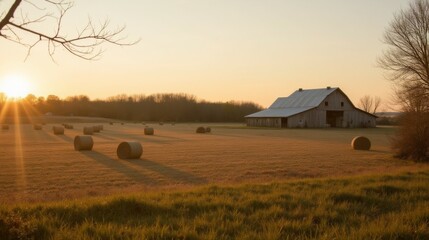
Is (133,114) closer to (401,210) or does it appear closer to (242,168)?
A: (242,168)

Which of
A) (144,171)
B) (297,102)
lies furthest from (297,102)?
(144,171)

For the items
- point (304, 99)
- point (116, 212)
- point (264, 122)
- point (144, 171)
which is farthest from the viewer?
point (304, 99)

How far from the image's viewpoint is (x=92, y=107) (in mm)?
134250

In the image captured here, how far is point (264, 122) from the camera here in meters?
69.4

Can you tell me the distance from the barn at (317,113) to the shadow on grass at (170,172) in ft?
156

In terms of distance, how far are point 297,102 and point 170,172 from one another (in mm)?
58783

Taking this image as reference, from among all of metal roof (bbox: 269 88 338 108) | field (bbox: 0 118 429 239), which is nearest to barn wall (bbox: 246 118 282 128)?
metal roof (bbox: 269 88 338 108)

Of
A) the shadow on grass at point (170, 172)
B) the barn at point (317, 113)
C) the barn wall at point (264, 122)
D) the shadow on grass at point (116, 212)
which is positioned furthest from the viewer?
the barn wall at point (264, 122)

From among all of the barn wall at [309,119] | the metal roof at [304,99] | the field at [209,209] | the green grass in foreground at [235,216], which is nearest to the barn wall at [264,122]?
the barn wall at [309,119]

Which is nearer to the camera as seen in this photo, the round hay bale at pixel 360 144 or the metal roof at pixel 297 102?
the round hay bale at pixel 360 144

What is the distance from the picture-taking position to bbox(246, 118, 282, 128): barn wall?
65.5m

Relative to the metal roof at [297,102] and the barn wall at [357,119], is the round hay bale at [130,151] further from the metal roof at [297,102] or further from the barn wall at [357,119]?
the barn wall at [357,119]

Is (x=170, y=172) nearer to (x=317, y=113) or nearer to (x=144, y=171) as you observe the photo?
(x=144, y=171)

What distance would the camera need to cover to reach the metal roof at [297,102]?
65.8 meters
